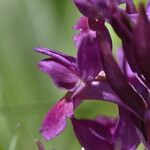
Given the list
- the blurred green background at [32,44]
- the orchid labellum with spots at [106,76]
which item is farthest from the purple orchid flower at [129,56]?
the blurred green background at [32,44]

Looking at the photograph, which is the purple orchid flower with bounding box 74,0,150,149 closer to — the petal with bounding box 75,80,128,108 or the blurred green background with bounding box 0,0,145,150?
the petal with bounding box 75,80,128,108

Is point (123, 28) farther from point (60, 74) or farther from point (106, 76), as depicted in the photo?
point (60, 74)

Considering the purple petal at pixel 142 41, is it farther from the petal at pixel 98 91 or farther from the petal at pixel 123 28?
the petal at pixel 98 91

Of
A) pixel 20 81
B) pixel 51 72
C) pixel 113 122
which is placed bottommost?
pixel 20 81

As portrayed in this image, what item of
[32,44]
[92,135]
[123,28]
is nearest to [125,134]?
[92,135]

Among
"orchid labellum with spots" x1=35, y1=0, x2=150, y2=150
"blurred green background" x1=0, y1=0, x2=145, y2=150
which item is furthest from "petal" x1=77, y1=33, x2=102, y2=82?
"blurred green background" x1=0, y1=0, x2=145, y2=150

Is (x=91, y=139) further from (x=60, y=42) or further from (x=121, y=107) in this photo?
(x=60, y=42)

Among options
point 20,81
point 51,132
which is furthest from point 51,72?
point 20,81
